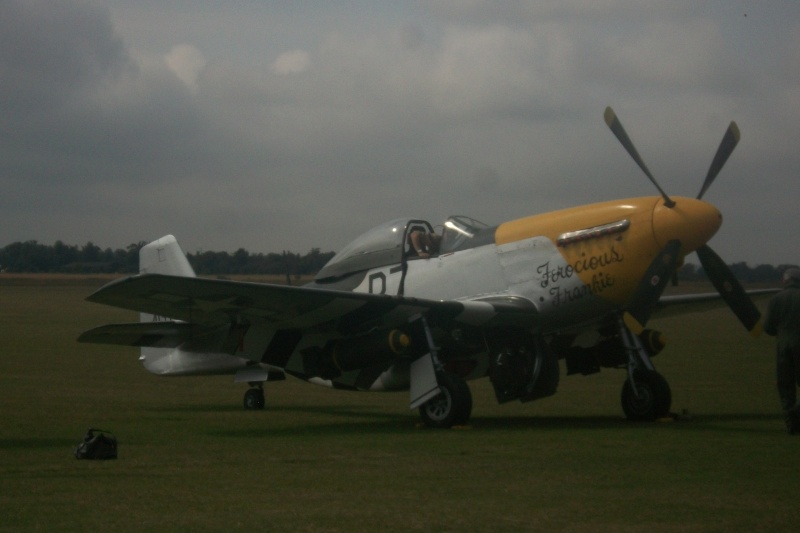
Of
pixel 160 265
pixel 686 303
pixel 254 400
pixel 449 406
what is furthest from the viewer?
pixel 160 265

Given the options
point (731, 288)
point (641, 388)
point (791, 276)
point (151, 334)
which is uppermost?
point (791, 276)

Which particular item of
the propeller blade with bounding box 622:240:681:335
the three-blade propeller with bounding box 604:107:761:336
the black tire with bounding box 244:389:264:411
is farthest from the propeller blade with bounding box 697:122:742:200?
the black tire with bounding box 244:389:264:411

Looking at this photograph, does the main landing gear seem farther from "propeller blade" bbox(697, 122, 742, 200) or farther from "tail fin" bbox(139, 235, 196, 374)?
"tail fin" bbox(139, 235, 196, 374)

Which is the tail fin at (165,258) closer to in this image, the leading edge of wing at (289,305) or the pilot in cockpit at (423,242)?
the leading edge of wing at (289,305)

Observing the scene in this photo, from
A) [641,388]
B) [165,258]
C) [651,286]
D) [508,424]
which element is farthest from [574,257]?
[165,258]

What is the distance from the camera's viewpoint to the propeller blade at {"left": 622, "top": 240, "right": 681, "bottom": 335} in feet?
34.5

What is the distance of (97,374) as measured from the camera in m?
19.3

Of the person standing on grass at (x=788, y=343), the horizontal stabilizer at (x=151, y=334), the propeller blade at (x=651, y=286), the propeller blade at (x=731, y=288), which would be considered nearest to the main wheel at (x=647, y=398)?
the propeller blade at (x=651, y=286)

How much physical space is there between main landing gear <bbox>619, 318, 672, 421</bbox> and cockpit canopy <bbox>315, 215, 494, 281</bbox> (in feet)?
6.48

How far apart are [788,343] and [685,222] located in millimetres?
1569

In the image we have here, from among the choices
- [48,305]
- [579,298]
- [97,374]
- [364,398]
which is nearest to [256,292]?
[579,298]

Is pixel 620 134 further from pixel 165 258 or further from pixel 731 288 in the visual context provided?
pixel 165 258

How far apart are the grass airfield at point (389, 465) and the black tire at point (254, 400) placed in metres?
0.24

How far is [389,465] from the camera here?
8.04 m
